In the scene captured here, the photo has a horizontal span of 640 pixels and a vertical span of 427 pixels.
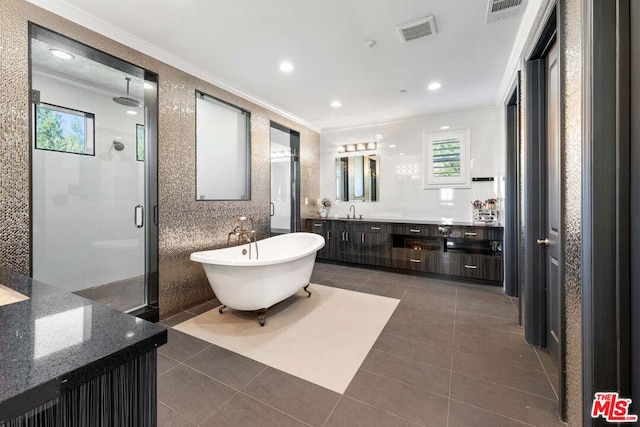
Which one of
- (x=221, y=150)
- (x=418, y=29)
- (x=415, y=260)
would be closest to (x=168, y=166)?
(x=221, y=150)

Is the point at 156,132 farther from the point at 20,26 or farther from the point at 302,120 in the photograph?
the point at 302,120

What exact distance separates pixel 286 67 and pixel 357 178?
109 inches

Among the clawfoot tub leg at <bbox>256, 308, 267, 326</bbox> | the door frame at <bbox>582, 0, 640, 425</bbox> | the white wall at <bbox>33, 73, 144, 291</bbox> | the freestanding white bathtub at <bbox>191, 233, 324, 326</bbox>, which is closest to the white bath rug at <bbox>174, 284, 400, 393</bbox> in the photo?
the clawfoot tub leg at <bbox>256, 308, 267, 326</bbox>

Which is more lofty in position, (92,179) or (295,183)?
(295,183)

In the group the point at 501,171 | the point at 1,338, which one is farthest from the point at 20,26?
the point at 501,171

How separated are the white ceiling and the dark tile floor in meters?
2.67

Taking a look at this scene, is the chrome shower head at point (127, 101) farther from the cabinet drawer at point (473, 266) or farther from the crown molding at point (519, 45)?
the cabinet drawer at point (473, 266)

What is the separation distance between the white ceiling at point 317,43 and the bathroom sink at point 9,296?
2.09 metres

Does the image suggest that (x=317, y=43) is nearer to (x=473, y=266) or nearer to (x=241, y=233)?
(x=241, y=233)

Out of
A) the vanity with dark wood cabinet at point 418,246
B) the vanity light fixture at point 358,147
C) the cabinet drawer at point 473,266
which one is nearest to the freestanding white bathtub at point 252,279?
the vanity with dark wood cabinet at point 418,246

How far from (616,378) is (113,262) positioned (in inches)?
189

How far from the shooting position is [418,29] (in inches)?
91.9

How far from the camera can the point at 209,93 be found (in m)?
3.28

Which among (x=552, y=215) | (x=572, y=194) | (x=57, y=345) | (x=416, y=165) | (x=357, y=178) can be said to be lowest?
(x=57, y=345)
